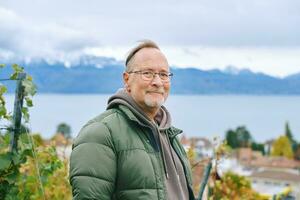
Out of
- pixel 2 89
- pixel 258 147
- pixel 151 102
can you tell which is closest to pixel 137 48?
pixel 151 102

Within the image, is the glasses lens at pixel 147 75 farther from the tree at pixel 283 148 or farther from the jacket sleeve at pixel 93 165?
the tree at pixel 283 148

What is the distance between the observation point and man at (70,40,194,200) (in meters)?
1.88

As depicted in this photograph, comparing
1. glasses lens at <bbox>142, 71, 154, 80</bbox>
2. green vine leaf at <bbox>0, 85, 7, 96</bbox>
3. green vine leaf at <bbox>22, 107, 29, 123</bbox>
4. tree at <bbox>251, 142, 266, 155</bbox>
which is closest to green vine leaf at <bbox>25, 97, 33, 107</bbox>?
green vine leaf at <bbox>22, 107, 29, 123</bbox>

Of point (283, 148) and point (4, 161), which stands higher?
point (4, 161)

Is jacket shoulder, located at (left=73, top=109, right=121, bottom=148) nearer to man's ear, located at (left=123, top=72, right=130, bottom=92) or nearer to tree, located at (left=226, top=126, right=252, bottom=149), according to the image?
man's ear, located at (left=123, top=72, right=130, bottom=92)

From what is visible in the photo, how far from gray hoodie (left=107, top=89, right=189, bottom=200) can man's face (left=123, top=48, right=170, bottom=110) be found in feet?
0.10

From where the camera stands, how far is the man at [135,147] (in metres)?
1.88

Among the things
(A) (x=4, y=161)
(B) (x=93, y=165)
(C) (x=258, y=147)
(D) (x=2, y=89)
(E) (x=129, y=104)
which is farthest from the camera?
(C) (x=258, y=147)

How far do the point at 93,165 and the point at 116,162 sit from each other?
10 centimetres

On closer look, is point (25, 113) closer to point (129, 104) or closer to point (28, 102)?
point (28, 102)

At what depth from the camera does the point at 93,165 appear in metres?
1.87

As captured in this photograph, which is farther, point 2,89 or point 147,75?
point 2,89

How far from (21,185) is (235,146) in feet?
231

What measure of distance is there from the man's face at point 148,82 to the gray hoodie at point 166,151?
32 millimetres
